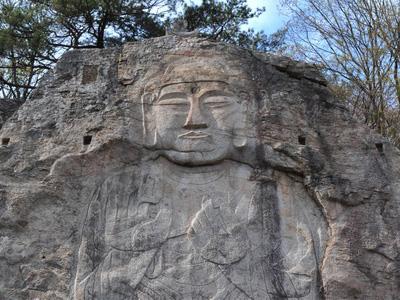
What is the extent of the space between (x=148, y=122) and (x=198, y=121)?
43 cm

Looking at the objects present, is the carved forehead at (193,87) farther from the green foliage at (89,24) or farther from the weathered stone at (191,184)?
the green foliage at (89,24)

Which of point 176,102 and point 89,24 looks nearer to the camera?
point 176,102

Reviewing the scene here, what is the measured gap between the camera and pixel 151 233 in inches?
211

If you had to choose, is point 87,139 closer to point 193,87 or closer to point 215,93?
point 193,87

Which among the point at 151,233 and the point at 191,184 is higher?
the point at 191,184

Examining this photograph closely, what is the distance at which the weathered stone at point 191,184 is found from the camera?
5.27 metres

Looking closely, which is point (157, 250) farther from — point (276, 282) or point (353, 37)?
point (353, 37)

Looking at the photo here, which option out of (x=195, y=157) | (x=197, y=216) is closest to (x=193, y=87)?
(x=195, y=157)

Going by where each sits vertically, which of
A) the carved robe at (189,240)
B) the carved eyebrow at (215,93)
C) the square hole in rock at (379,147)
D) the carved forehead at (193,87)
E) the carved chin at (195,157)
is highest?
the carved forehead at (193,87)

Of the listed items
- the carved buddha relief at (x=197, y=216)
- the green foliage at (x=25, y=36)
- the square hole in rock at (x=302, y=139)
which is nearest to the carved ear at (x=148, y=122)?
the carved buddha relief at (x=197, y=216)

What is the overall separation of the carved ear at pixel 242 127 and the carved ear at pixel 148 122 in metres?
0.67

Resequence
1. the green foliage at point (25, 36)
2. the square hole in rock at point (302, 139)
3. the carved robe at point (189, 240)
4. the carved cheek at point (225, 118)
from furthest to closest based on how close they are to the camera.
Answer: the green foliage at point (25, 36) < the square hole in rock at point (302, 139) < the carved cheek at point (225, 118) < the carved robe at point (189, 240)

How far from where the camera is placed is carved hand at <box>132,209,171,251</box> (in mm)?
5312

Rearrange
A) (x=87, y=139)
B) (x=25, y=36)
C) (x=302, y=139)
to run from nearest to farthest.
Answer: (x=87, y=139) → (x=302, y=139) → (x=25, y=36)
